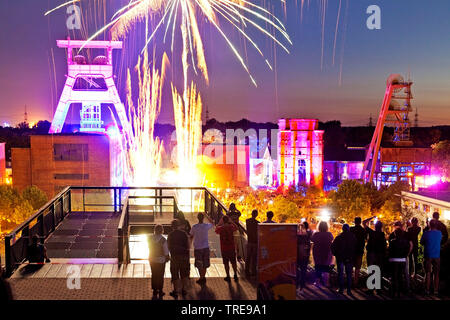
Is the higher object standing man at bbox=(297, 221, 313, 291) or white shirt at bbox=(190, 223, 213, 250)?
white shirt at bbox=(190, 223, 213, 250)

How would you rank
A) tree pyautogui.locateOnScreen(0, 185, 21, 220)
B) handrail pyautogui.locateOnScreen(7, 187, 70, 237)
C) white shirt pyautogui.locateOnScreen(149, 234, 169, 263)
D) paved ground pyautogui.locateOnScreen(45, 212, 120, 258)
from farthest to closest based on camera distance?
1. tree pyautogui.locateOnScreen(0, 185, 21, 220)
2. paved ground pyautogui.locateOnScreen(45, 212, 120, 258)
3. handrail pyautogui.locateOnScreen(7, 187, 70, 237)
4. white shirt pyautogui.locateOnScreen(149, 234, 169, 263)

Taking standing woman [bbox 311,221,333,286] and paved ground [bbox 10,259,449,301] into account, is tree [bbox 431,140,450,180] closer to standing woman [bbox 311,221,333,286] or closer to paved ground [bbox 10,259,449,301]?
standing woman [bbox 311,221,333,286]

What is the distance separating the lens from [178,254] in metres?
7.76

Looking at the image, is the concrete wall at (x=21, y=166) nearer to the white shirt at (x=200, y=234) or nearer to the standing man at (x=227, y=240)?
the white shirt at (x=200, y=234)

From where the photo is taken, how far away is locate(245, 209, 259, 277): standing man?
8.23 metres

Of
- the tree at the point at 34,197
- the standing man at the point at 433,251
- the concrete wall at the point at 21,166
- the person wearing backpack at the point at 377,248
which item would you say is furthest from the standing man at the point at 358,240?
the concrete wall at the point at 21,166

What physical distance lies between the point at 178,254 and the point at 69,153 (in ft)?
121

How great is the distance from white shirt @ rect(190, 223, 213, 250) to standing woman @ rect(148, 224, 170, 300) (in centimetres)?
60

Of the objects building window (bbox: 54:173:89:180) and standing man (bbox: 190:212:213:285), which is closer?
standing man (bbox: 190:212:213:285)

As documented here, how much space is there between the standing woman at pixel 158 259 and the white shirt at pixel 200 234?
60cm

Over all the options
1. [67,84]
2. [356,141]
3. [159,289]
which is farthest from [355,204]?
[356,141]

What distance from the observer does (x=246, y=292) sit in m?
7.65

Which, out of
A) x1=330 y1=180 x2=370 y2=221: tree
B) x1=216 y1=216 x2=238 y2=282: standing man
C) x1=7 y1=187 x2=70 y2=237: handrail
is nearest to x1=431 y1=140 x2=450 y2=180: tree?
x1=330 y1=180 x2=370 y2=221: tree

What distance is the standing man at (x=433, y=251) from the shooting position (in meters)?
7.94
